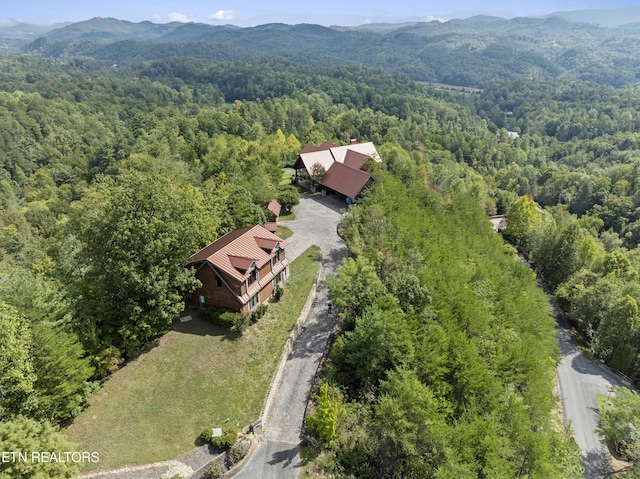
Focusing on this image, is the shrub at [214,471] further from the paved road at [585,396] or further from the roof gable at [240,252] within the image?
the paved road at [585,396]

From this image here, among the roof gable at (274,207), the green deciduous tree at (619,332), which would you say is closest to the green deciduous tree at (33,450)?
the roof gable at (274,207)

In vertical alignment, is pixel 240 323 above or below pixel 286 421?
above

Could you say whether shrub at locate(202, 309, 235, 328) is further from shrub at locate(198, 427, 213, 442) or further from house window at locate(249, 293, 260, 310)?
shrub at locate(198, 427, 213, 442)

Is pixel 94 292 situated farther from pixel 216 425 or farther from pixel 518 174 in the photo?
pixel 518 174

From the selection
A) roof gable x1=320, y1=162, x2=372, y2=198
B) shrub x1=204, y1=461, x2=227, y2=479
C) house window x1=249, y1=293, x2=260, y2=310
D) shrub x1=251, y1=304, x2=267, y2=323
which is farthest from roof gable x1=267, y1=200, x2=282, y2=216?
shrub x1=204, y1=461, x2=227, y2=479

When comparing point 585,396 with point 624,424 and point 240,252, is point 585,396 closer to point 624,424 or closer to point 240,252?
point 624,424

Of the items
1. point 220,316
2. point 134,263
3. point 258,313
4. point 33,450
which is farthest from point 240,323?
point 33,450

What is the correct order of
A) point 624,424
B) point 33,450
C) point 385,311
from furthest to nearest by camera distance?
point 624,424 < point 385,311 < point 33,450

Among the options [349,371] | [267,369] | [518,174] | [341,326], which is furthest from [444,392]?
[518,174]
